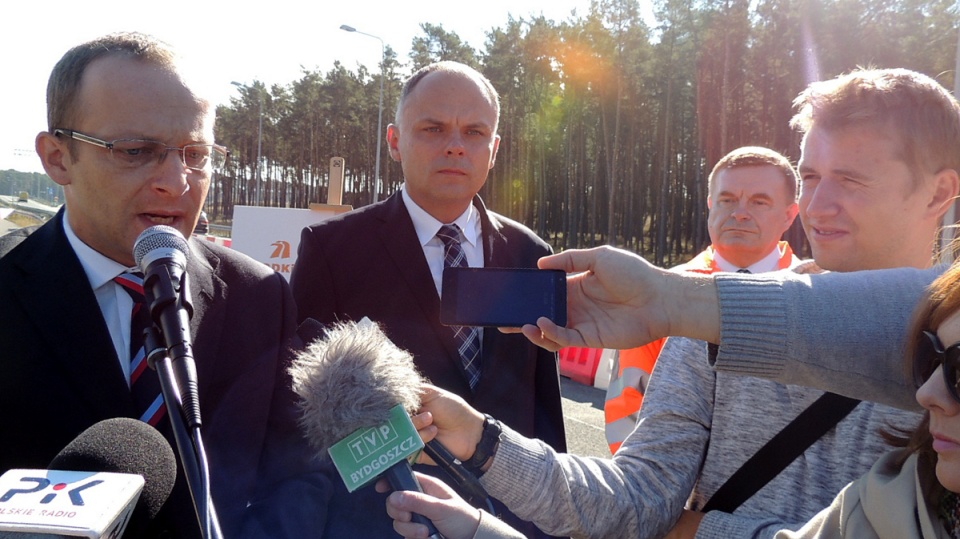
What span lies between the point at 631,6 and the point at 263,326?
1322 inches

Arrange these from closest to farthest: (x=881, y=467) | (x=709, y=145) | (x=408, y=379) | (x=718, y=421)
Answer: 1. (x=881, y=467)
2. (x=408, y=379)
3. (x=718, y=421)
4. (x=709, y=145)

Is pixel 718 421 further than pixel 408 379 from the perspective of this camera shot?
Yes

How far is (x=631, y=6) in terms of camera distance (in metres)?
32.5

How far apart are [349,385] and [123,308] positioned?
906 millimetres

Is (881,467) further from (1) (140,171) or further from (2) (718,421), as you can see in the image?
(1) (140,171)

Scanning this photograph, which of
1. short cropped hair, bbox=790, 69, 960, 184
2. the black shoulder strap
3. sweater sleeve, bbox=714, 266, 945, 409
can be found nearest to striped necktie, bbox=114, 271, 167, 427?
sweater sleeve, bbox=714, 266, 945, 409

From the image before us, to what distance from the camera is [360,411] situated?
4.79ft

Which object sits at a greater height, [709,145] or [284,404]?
[709,145]

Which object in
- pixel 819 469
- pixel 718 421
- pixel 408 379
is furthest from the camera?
pixel 718 421

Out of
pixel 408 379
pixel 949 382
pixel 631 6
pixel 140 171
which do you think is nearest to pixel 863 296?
pixel 949 382

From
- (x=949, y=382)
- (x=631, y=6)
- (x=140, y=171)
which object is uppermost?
(x=631, y=6)

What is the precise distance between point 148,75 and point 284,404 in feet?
3.41

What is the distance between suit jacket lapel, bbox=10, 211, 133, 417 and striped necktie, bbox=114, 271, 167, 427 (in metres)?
0.04

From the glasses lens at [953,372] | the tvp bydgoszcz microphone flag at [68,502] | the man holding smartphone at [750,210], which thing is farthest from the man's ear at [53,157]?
the man holding smartphone at [750,210]
